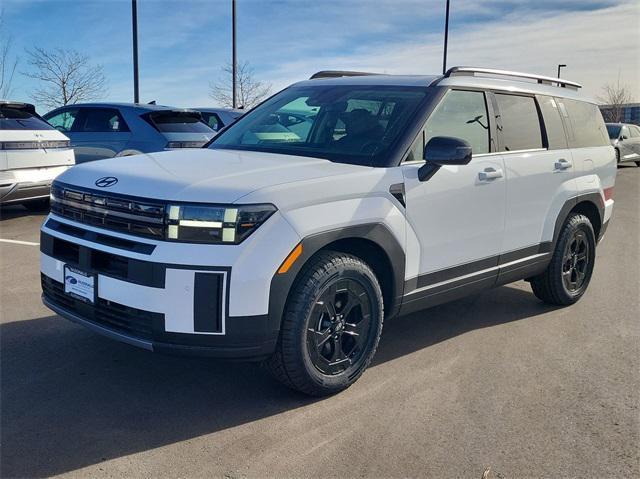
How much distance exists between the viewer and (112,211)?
11.0ft

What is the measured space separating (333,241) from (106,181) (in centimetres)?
128

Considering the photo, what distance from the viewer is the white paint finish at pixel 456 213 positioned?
12.9 feet

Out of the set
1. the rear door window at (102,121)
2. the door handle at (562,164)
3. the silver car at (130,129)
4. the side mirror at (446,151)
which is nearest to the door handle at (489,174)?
the side mirror at (446,151)

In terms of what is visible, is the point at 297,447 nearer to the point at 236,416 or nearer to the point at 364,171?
the point at 236,416

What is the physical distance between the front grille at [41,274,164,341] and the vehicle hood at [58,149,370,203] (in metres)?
0.59

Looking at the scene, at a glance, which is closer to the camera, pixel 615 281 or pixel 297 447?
pixel 297 447

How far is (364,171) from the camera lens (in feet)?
12.2

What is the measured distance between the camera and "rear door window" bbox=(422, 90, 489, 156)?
4168 mm

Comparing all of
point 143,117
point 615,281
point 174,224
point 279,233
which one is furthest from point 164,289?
point 143,117

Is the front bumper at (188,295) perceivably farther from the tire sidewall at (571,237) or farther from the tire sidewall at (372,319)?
the tire sidewall at (571,237)

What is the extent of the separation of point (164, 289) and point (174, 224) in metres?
0.32

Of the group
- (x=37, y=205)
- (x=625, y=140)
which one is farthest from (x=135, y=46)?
(x=625, y=140)

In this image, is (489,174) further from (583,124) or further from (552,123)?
(583,124)

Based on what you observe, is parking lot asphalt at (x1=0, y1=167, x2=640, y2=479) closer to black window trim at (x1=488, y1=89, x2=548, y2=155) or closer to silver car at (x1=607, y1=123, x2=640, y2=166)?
black window trim at (x1=488, y1=89, x2=548, y2=155)
